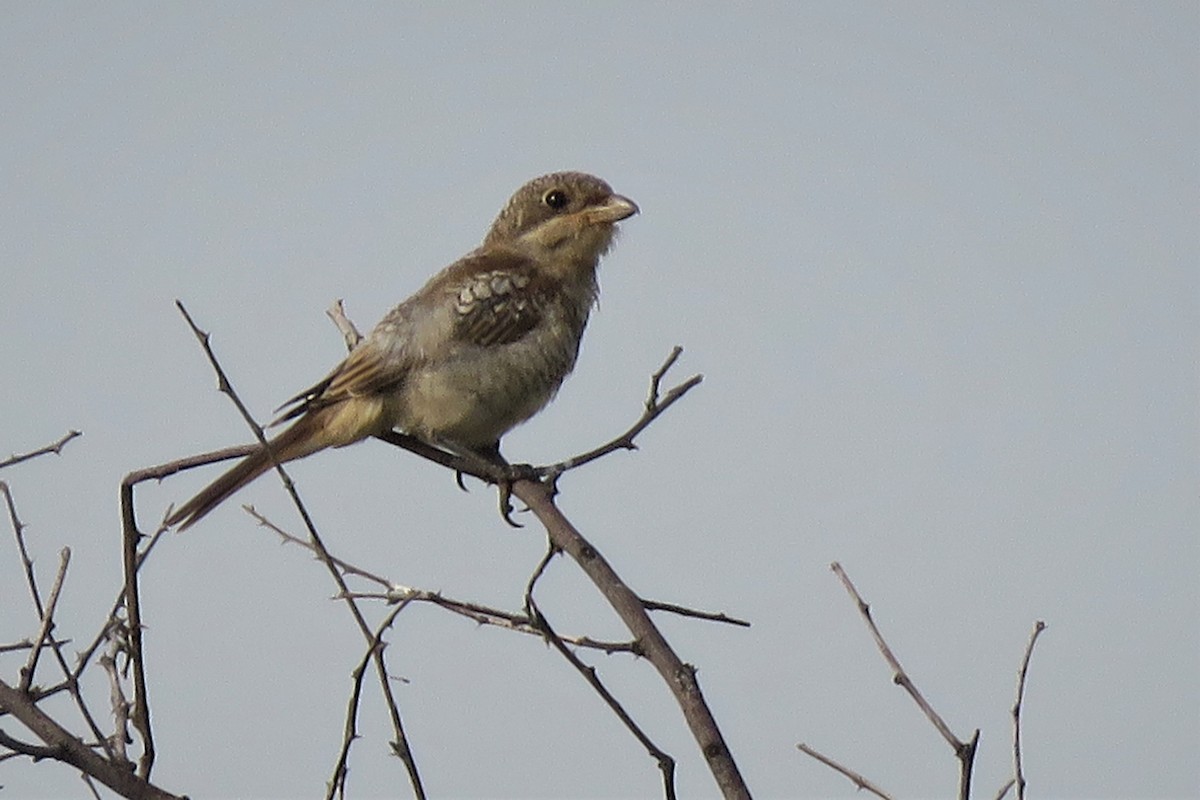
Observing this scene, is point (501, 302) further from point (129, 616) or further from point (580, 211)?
point (129, 616)

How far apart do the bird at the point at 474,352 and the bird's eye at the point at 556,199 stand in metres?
0.06

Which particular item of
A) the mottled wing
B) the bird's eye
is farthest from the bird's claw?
the bird's eye

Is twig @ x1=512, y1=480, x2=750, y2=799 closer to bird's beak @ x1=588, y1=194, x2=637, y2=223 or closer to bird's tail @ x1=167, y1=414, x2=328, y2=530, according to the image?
bird's tail @ x1=167, y1=414, x2=328, y2=530

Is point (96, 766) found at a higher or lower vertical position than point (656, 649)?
higher

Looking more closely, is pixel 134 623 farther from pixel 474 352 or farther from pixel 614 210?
pixel 614 210

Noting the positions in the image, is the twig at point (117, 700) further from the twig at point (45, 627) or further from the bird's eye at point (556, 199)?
the bird's eye at point (556, 199)

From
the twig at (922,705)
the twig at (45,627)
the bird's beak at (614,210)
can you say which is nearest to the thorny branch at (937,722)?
the twig at (922,705)

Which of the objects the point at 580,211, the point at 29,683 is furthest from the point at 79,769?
the point at 580,211

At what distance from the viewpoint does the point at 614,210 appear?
495 centimetres

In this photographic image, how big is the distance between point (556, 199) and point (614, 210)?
0.79ft

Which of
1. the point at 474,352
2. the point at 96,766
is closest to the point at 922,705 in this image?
the point at 96,766

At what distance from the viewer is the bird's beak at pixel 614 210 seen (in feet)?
16.2

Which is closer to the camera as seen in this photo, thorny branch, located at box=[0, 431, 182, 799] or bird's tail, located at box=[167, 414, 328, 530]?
thorny branch, located at box=[0, 431, 182, 799]

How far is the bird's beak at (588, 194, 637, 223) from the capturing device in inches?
194
